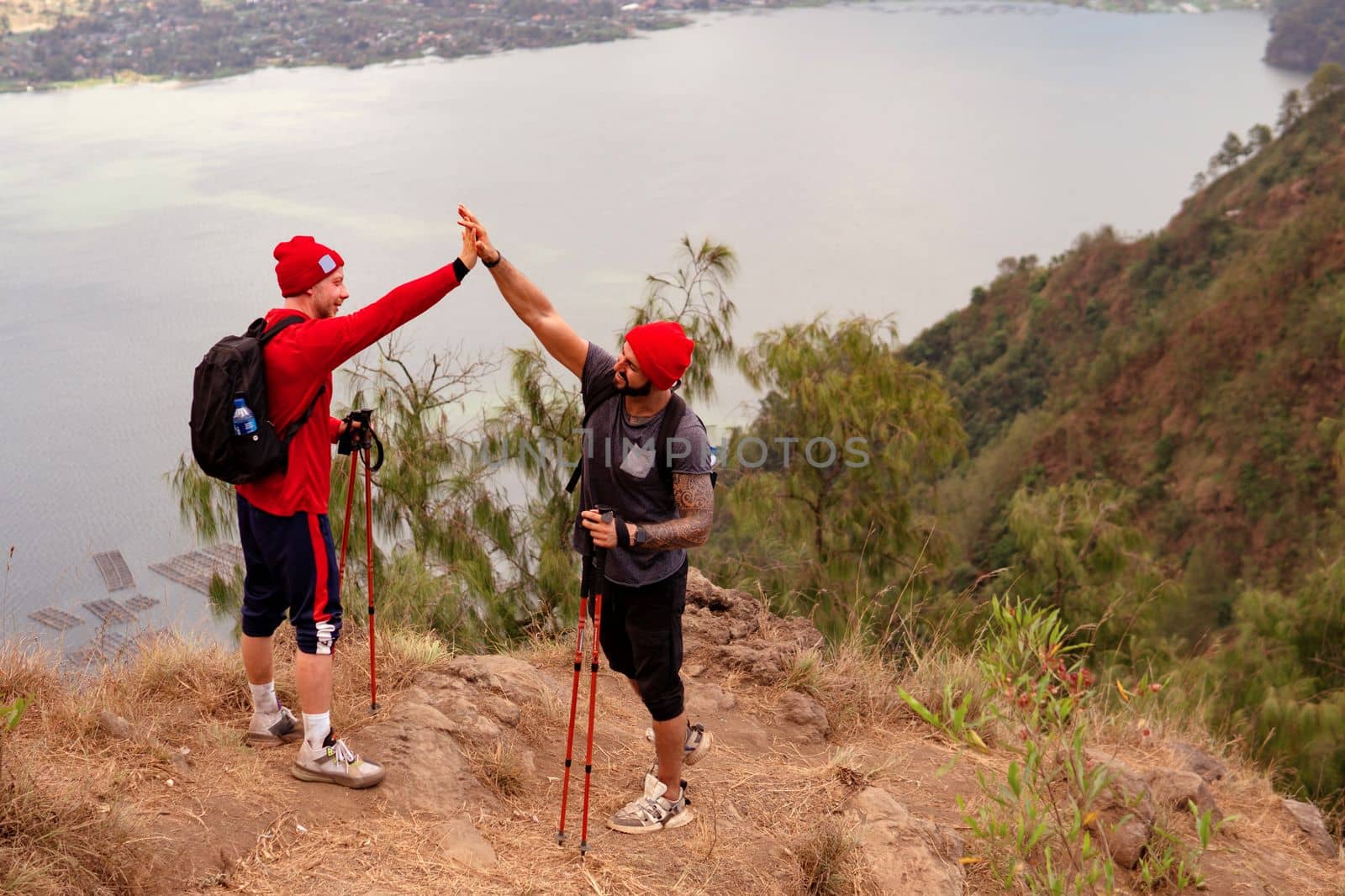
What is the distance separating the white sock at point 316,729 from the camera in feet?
11.8

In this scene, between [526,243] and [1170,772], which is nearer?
[1170,772]

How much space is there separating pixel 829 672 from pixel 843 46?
285 ft

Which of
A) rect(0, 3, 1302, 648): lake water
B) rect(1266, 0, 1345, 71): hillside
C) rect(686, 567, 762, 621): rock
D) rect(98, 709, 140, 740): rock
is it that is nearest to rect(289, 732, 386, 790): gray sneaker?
rect(98, 709, 140, 740): rock

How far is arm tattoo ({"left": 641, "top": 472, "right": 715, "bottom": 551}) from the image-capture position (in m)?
3.30

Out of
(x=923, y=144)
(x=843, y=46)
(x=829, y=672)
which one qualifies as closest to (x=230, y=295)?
(x=829, y=672)

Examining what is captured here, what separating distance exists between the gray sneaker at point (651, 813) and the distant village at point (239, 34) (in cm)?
4208

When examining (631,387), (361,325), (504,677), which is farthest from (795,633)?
(361,325)

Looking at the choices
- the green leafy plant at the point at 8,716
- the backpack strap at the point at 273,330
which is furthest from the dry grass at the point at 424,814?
the backpack strap at the point at 273,330

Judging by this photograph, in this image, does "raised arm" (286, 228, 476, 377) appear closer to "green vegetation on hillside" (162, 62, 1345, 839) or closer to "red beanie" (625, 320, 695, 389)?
"red beanie" (625, 320, 695, 389)

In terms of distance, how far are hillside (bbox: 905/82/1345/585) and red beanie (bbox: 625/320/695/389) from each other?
59.9ft

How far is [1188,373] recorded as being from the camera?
32906mm

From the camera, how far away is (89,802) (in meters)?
3.07

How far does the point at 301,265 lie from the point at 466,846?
1.80m

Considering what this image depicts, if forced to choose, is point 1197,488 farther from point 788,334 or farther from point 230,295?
point 230,295
